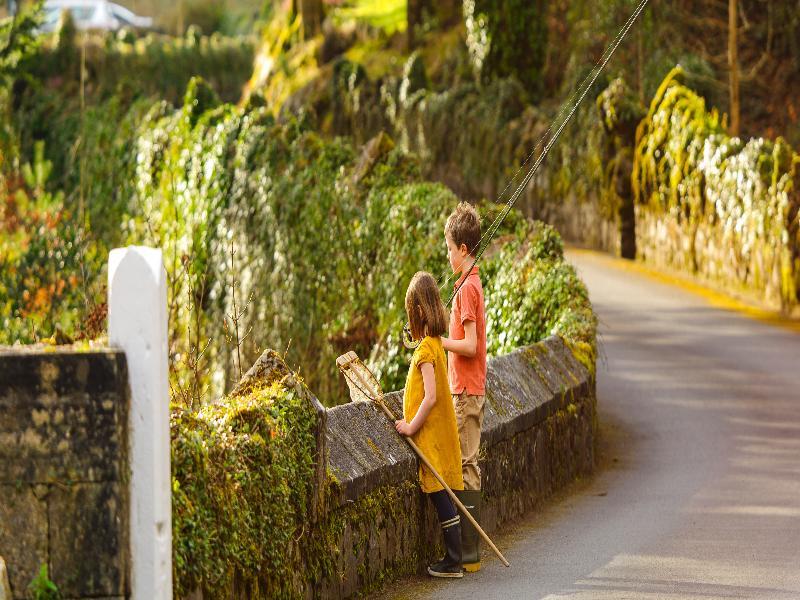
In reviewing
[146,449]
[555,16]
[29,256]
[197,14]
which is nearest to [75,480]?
[146,449]

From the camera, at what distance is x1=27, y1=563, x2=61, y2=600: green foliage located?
18.7ft

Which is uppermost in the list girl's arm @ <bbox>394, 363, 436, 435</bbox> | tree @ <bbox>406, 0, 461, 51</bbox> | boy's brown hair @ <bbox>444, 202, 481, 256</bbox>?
tree @ <bbox>406, 0, 461, 51</bbox>

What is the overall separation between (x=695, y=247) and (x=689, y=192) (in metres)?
0.86

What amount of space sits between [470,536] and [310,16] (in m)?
48.4

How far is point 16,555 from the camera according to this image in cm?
571

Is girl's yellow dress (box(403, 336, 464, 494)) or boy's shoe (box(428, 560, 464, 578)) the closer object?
girl's yellow dress (box(403, 336, 464, 494))

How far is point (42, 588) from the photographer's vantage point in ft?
18.7

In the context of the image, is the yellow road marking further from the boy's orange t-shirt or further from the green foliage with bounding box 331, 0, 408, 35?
the green foliage with bounding box 331, 0, 408, 35

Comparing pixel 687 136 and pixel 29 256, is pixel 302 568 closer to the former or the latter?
pixel 29 256

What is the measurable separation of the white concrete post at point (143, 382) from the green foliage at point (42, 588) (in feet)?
0.94

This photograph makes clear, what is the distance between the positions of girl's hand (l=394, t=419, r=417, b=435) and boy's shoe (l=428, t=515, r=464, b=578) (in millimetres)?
531

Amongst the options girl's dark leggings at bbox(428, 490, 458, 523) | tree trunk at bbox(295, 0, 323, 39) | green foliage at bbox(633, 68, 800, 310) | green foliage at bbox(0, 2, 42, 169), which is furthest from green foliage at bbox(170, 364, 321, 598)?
tree trunk at bbox(295, 0, 323, 39)

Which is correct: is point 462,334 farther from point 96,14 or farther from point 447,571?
point 96,14

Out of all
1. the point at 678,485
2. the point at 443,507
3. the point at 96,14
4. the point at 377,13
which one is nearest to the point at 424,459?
the point at 443,507
